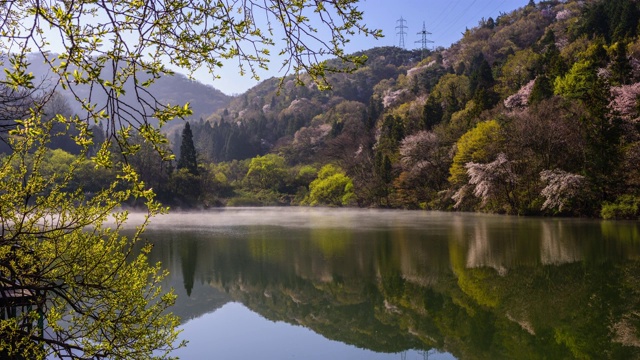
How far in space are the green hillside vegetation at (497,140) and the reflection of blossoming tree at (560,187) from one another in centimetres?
6

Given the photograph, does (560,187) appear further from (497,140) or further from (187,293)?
(187,293)

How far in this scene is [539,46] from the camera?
1833 inches

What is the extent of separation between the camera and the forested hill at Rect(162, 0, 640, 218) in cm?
2514

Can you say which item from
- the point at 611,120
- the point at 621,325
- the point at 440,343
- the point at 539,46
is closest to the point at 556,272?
the point at 621,325

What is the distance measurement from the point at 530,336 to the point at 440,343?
1270 millimetres

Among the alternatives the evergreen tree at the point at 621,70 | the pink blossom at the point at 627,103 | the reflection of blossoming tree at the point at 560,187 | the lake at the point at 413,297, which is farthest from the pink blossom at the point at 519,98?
the lake at the point at 413,297

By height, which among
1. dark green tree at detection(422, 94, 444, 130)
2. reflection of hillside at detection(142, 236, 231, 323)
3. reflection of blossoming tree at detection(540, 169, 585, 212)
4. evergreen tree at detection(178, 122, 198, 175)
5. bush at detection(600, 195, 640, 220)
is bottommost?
reflection of hillside at detection(142, 236, 231, 323)

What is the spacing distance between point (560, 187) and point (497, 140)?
6.17 meters

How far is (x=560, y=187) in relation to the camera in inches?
989

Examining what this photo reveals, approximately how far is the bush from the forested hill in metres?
0.06

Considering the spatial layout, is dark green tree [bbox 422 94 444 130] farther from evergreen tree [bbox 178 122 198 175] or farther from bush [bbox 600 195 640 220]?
evergreen tree [bbox 178 122 198 175]

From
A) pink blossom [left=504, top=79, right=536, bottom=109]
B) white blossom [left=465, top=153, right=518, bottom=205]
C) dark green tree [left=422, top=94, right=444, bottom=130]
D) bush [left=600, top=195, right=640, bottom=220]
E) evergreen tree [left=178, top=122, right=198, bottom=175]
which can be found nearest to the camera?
bush [left=600, top=195, right=640, bottom=220]

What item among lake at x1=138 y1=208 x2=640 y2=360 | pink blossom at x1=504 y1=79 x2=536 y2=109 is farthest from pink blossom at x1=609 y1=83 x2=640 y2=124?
lake at x1=138 y1=208 x2=640 y2=360

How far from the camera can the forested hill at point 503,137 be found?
25.1 metres
